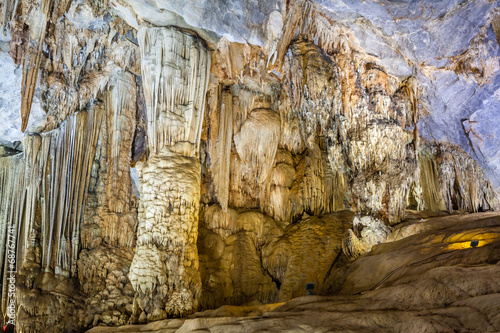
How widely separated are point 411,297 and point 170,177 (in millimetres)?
4636

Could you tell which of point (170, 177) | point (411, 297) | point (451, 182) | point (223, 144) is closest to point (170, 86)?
point (170, 177)

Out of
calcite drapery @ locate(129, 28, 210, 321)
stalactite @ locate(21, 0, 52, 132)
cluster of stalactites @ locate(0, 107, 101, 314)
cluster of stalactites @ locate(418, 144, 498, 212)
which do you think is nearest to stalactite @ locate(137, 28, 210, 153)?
calcite drapery @ locate(129, 28, 210, 321)

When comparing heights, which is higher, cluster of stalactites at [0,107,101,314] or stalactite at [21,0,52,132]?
stalactite at [21,0,52,132]

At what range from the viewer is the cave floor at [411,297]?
3.02 meters

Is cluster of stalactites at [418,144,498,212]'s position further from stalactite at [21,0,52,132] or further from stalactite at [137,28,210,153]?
stalactite at [21,0,52,132]

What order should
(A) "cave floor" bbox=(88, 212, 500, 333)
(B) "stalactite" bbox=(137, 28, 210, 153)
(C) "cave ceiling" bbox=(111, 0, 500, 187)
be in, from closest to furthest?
(A) "cave floor" bbox=(88, 212, 500, 333)
(C) "cave ceiling" bbox=(111, 0, 500, 187)
(B) "stalactite" bbox=(137, 28, 210, 153)

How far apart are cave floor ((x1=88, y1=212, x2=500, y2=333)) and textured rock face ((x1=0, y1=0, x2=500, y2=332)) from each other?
0.51 m

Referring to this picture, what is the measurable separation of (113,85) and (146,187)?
3829mm

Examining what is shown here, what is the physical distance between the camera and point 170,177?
7.11m

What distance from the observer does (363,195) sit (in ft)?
22.8

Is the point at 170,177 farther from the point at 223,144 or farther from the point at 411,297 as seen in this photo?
the point at 411,297

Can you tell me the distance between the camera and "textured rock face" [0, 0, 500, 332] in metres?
6.98

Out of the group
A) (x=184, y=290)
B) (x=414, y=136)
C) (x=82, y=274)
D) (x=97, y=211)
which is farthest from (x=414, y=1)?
(x=82, y=274)

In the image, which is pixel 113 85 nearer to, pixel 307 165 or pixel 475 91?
pixel 307 165
